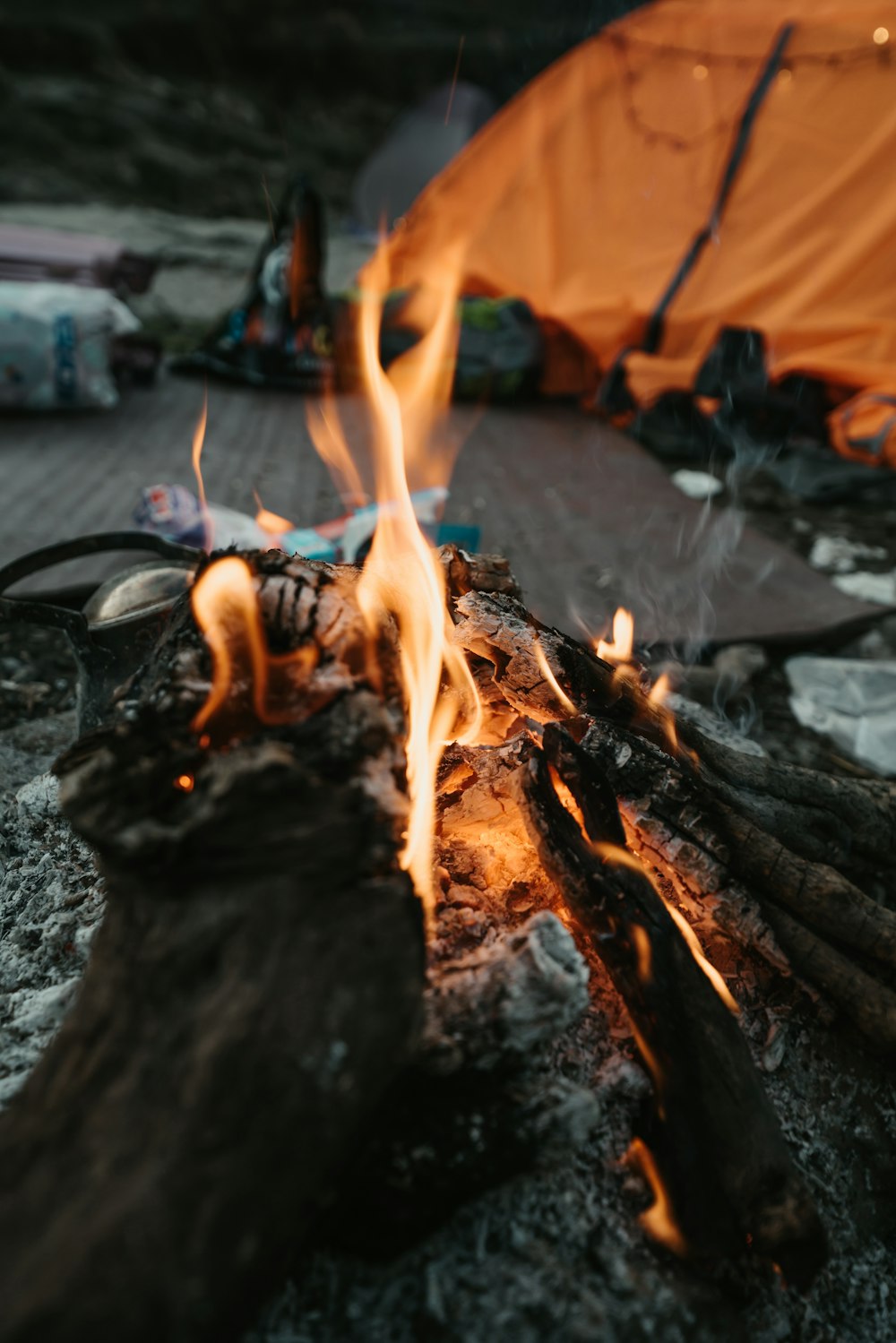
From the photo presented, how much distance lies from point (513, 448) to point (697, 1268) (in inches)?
163

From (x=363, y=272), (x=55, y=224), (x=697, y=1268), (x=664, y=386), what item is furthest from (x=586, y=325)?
(x=697, y=1268)

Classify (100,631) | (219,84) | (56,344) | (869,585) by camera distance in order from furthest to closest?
(219,84), (56,344), (869,585), (100,631)

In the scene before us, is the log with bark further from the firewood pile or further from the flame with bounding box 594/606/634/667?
the flame with bounding box 594/606/634/667

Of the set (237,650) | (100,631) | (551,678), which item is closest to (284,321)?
(100,631)

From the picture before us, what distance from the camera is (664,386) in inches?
194

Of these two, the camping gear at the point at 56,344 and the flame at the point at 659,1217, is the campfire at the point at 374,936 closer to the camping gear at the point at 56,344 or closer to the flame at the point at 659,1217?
the flame at the point at 659,1217

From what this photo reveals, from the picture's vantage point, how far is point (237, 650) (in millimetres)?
1125

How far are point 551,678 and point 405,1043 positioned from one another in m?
0.71

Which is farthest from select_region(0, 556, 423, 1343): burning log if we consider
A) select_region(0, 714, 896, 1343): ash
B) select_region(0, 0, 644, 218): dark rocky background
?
select_region(0, 0, 644, 218): dark rocky background

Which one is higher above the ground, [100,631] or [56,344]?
[56,344]

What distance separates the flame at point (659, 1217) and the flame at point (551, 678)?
66cm

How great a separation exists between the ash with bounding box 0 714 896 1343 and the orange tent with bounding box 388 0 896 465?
13.3 ft

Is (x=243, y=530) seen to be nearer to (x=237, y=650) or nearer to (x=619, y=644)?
(x=619, y=644)

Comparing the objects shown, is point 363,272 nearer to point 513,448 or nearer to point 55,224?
point 513,448
